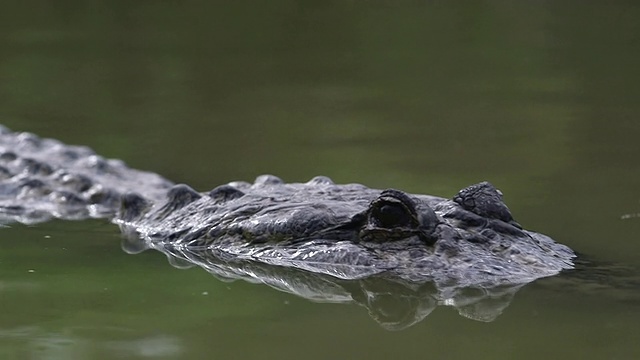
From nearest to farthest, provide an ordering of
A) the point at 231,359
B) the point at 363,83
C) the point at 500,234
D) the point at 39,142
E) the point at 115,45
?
the point at 231,359
the point at 500,234
the point at 39,142
the point at 363,83
the point at 115,45

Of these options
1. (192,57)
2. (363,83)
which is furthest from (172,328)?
(192,57)

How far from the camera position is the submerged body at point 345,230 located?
243 inches

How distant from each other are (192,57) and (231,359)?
13.1m

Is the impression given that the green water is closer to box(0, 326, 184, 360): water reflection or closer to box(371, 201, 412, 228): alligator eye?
box(0, 326, 184, 360): water reflection

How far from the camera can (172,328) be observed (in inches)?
209

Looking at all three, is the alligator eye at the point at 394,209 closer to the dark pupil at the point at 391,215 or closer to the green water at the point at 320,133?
the dark pupil at the point at 391,215

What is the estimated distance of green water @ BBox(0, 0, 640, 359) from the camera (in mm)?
5246

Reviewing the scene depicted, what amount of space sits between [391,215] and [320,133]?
5.17 m

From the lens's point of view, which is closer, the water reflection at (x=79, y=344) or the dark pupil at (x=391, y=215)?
the water reflection at (x=79, y=344)

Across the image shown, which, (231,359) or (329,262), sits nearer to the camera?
(231,359)

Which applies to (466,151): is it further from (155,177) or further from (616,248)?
(616,248)

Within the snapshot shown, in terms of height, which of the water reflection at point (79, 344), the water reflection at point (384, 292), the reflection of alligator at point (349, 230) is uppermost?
the reflection of alligator at point (349, 230)

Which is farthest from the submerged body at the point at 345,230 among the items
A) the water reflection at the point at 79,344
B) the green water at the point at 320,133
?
the water reflection at the point at 79,344

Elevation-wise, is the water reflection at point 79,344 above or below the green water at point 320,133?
below
